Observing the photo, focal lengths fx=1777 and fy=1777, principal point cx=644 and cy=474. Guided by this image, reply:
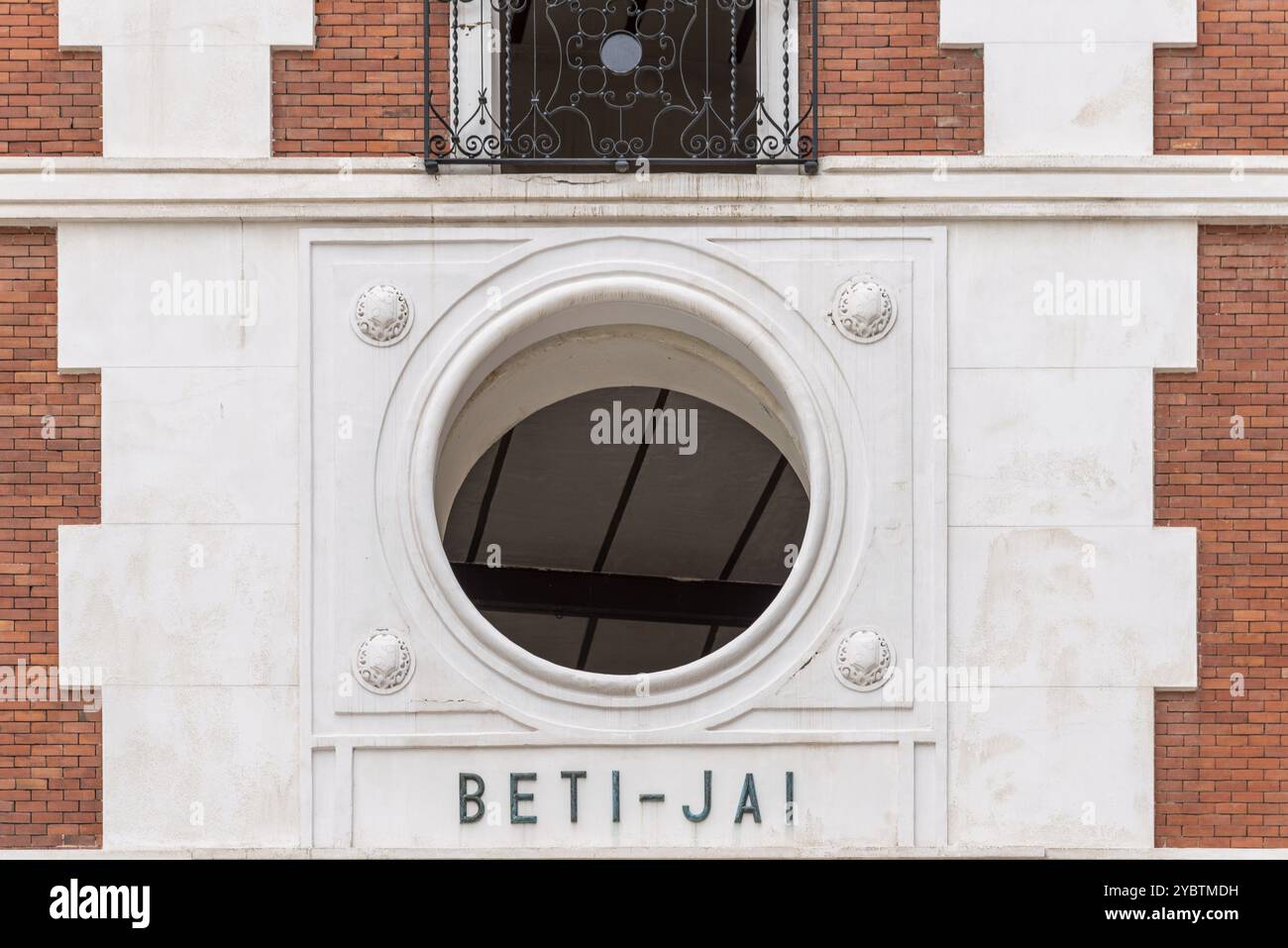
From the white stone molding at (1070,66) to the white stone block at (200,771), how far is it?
529 centimetres

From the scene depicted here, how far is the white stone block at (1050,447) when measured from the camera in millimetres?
10023

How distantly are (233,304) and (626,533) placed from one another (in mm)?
8755

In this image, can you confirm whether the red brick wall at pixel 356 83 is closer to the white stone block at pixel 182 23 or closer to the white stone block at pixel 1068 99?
the white stone block at pixel 182 23

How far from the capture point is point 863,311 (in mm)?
10016

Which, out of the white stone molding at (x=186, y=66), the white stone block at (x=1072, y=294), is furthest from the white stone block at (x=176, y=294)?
the white stone block at (x=1072, y=294)

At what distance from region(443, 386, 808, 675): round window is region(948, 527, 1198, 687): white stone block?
6154 millimetres

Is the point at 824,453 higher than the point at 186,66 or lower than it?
lower

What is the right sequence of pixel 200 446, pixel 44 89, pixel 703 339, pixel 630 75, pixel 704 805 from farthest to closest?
pixel 630 75
pixel 703 339
pixel 44 89
pixel 200 446
pixel 704 805

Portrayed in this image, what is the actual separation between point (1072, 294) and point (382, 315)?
12.9 feet

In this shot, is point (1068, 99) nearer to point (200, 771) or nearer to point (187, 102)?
point (187, 102)

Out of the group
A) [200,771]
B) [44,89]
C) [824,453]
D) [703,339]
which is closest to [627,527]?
[703,339]

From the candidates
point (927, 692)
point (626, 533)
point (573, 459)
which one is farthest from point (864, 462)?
point (626, 533)

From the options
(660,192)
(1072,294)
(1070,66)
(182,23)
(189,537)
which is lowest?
(189,537)
